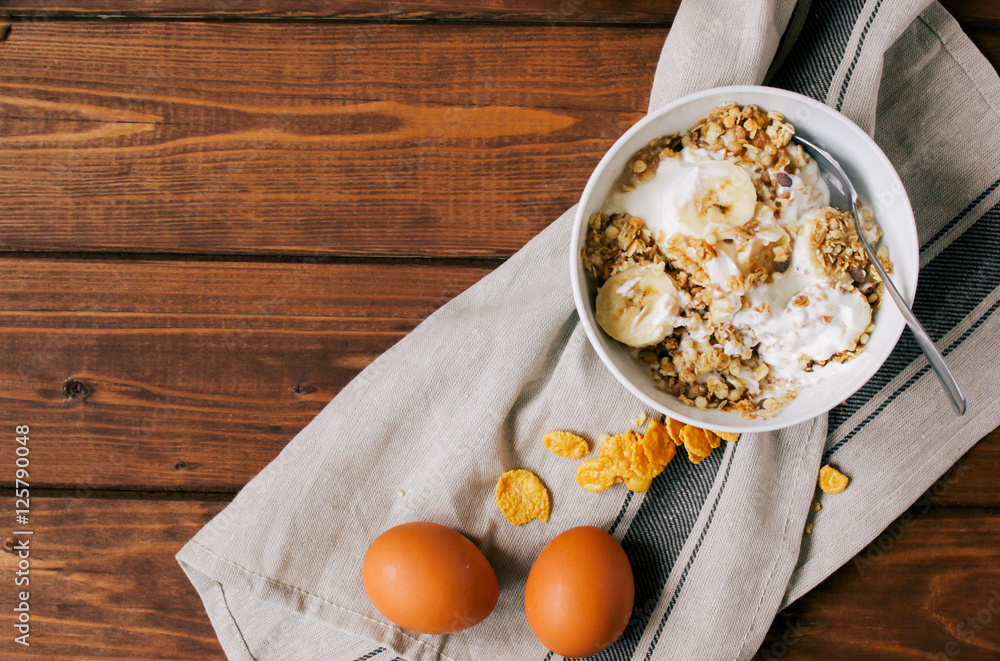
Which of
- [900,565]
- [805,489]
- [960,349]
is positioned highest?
[960,349]

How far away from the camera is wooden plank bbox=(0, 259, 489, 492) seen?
2.95 ft

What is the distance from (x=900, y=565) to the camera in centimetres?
89

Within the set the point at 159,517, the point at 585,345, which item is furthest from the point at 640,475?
the point at 159,517

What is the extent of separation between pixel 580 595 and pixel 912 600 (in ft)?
→ 1.60

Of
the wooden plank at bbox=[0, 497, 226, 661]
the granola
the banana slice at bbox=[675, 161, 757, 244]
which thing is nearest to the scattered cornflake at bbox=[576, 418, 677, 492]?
the granola

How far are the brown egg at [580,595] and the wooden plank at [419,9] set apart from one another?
2.20 ft

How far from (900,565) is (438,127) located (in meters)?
0.84

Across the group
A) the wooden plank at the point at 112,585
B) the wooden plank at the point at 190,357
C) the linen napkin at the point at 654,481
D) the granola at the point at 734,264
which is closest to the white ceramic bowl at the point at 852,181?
the granola at the point at 734,264

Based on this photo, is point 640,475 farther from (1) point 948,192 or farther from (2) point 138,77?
(2) point 138,77

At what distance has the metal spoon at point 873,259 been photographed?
67 cm

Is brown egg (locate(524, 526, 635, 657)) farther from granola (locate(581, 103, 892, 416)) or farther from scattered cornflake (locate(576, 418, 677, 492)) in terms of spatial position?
granola (locate(581, 103, 892, 416))

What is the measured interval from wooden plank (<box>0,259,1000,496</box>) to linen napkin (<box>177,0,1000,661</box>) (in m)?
0.06

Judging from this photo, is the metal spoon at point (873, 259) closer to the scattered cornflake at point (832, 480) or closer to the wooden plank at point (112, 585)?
the scattered cornflake at point (832, 480)

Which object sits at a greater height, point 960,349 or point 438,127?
point 438,127
